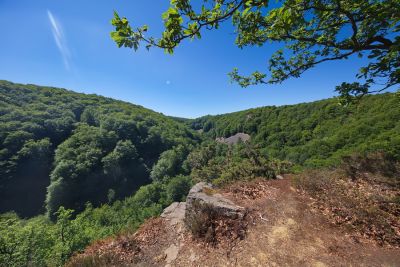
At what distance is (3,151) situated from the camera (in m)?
43.4

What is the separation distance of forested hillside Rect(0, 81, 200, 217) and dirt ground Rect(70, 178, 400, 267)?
42.7 meters

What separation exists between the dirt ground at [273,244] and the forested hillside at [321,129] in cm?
667

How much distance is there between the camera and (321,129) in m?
56.8

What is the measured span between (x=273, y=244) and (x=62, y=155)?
55239 mm

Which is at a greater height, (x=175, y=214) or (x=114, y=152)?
(x=175, y=214)

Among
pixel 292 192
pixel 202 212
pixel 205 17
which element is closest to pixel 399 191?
pixel 292 192

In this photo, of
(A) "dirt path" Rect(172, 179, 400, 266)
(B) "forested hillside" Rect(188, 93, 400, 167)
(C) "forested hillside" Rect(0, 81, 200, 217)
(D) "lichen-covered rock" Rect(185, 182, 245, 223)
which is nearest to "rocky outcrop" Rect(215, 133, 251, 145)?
(B) "forested hillside" Rect(188, 93, 400, 167)

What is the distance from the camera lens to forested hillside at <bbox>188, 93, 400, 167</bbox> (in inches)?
1435

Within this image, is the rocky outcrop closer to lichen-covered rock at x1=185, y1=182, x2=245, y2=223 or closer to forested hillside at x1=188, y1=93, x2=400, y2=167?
forested hillside at x1=188, y1=93, x2=400, y2=167

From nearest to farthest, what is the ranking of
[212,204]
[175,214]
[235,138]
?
[212,204] < [175,214] < [235,138]

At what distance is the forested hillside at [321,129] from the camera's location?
36438 millimetres

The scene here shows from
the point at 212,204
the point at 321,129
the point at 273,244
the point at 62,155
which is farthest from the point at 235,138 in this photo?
the point at 273,244

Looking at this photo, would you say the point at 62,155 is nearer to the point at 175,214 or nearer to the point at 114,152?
the point at 114,152

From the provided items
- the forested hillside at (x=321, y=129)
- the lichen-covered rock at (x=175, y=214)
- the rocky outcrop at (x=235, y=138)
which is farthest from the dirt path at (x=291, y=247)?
the rocky outcrop at (x=235, y=138)
